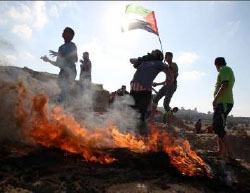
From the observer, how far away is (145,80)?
6.78 m

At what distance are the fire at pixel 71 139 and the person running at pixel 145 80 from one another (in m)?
1.17

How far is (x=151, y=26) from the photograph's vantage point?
9.41 m

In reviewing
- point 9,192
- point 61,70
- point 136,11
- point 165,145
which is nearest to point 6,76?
point 61,70

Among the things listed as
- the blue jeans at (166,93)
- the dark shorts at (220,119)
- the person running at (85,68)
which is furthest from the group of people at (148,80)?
the person running at (85,68)

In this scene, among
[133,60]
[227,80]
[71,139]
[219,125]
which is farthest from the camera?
[133,60]

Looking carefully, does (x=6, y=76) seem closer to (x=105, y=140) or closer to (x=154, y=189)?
(x=105, y=140)

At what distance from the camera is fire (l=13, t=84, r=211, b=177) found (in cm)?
487

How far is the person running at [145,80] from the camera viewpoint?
22.2 feet

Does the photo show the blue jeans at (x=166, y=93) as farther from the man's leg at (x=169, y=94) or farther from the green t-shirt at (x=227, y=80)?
the green t-shirt at (x=227, y=80)

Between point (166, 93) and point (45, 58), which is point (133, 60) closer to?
point (45, 58)

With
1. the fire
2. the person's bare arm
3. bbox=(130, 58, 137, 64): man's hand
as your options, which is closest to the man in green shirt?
the fire

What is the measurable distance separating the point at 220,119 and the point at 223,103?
0.38 meters

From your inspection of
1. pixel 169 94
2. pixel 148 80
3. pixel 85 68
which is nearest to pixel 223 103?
pixel 148 80

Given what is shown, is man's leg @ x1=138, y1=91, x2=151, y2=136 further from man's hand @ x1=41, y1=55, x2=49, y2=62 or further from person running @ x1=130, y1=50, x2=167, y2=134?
man's hand @ x1=41, y1=55, x2=49, y2=62
